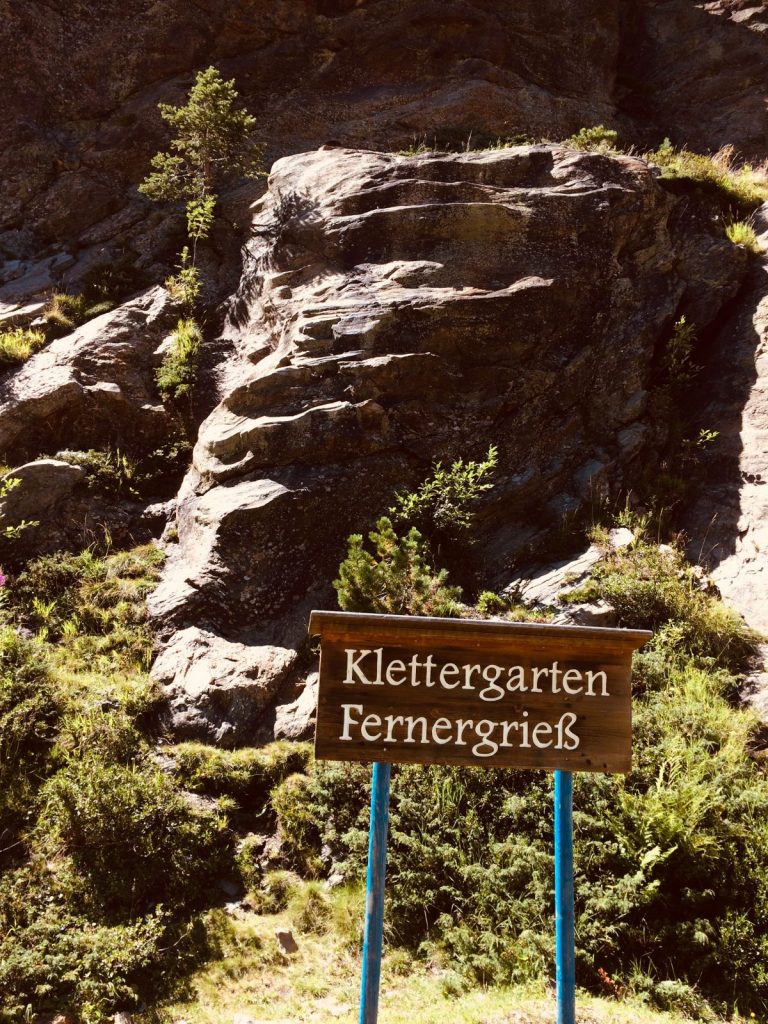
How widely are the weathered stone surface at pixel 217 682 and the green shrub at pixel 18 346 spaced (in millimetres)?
5762

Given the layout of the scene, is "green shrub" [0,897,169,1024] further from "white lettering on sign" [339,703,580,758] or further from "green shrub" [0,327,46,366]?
"green shrub" [0,327,46,366]

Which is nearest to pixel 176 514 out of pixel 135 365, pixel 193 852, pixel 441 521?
pixel 135 365

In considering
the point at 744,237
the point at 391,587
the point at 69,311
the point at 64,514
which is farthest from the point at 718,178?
the point at 64,514

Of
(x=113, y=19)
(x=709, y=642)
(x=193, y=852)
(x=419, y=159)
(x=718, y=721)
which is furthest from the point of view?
(x=113, y=19)

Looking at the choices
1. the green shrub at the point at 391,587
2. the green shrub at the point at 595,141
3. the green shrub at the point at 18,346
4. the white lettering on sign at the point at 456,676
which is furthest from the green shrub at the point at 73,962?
the green shrub at the point at 595,141

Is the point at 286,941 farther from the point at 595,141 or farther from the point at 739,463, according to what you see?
the point at 595,141

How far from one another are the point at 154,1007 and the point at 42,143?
51.2 ft

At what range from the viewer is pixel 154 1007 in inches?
172

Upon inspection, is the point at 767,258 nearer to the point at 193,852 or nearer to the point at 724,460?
the point at 724,460

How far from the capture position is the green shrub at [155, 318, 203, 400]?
10.2 m

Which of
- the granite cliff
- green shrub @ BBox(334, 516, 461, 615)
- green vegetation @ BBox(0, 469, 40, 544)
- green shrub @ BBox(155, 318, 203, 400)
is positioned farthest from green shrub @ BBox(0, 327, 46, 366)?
green shrub @ BBox(334, 516, 461, 615)

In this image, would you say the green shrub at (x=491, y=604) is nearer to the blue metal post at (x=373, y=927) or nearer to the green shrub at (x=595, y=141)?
the blue metal post at (x=373, y=927)

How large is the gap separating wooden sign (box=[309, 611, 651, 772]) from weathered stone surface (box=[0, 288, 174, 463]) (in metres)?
7.81

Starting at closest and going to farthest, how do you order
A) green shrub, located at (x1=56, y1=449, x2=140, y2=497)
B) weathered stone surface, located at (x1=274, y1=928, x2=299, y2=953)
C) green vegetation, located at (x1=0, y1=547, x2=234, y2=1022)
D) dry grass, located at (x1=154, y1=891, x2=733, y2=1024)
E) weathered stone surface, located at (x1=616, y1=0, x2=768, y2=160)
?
1. dry grass, located at (x1=154, y1=891, x2=733, y2=1024)
2. green vegetation, located at (x1=0, y1=547, x2=234, y2=1022)
3. weathered stone surface, located at (x1=274, y1=928, x2=299, y2=953)
4. green shrub, located at (x1=56, y1=449, x2=140, y2=497)
5. weathered stone surface, located at (x1=616, y1=0, x2=768, y2=160)
